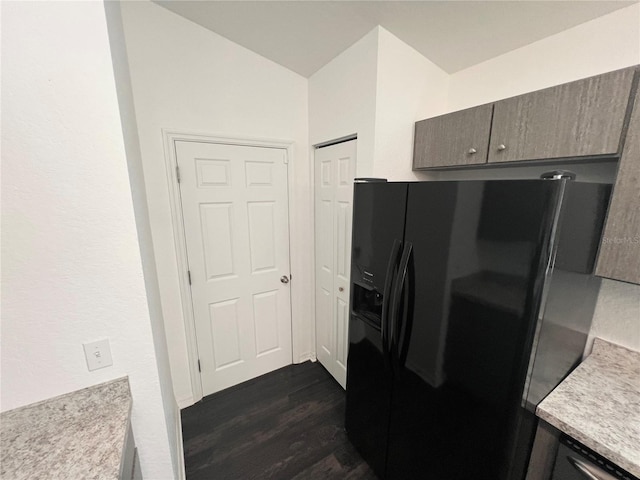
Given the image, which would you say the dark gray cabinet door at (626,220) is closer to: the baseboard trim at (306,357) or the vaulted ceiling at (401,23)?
the vaulted ceiling at (401,23)

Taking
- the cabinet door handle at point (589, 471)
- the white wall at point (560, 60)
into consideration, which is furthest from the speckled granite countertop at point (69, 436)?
the white wall at point (560, 60)

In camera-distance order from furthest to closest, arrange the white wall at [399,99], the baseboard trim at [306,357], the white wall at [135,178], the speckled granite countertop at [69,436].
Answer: the baseboard trim at [306,357]
the white wall at [399,99]
the white wall at [135,178]
the speckled granite countertop at [69,436]

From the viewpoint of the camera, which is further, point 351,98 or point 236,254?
point 236,254

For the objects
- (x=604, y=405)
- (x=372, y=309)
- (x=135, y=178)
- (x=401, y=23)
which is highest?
(x=401, y=23)

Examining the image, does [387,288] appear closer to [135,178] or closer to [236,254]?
[135,178]

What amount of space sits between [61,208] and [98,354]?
0.53 meters

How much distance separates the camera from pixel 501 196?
84 centimetres

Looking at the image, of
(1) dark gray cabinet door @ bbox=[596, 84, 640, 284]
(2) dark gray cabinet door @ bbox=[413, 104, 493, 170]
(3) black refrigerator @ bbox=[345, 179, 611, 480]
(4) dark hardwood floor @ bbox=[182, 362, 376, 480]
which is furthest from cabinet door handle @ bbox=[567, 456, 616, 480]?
(2) dark gray cabinet door @ bbox=[413, 104, 493, 170]

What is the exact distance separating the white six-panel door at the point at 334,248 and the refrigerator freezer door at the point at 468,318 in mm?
836

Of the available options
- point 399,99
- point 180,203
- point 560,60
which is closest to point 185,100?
point 180,203

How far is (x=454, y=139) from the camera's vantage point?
1.46 metres

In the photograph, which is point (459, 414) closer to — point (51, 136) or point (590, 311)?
point (590, 311)

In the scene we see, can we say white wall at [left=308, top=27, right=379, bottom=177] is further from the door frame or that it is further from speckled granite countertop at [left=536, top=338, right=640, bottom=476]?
speckled granite countertop at [left=536, top=338, right=640, bottom=476]

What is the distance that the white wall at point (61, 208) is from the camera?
744 millimetres
